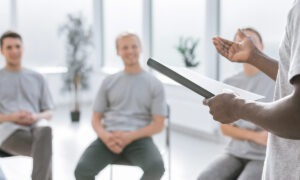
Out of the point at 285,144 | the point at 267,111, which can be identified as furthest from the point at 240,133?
the point at 267,111

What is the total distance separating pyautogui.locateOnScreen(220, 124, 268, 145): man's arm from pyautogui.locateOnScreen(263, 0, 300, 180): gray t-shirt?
4.11ft

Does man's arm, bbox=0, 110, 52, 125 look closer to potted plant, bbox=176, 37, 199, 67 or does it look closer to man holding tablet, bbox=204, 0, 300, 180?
man holding tablet, bbox=204, 0, 300, 180

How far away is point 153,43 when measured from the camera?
636cm

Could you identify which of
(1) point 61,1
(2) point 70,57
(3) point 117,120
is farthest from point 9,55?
Answer: (1) point 61,1

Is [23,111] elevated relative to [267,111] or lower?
lower

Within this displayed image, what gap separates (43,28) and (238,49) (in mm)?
6073

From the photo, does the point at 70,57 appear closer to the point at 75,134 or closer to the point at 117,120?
the point at 75,134

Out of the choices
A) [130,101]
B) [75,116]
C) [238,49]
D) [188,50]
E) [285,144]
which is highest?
[238,49]

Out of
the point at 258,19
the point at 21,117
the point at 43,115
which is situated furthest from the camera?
the point at 258,19

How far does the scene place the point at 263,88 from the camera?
8.50ft

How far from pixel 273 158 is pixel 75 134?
4441mm

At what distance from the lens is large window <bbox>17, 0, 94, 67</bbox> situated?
23.1 ft

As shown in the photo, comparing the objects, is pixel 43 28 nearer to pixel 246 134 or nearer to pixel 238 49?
pixel 246 134

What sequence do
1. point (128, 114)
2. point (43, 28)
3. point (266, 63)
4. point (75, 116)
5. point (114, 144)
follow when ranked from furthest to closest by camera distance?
point (43, 28) < point (75, 116) < point (128, 114) < point (114, 144) < point (266, 63)
